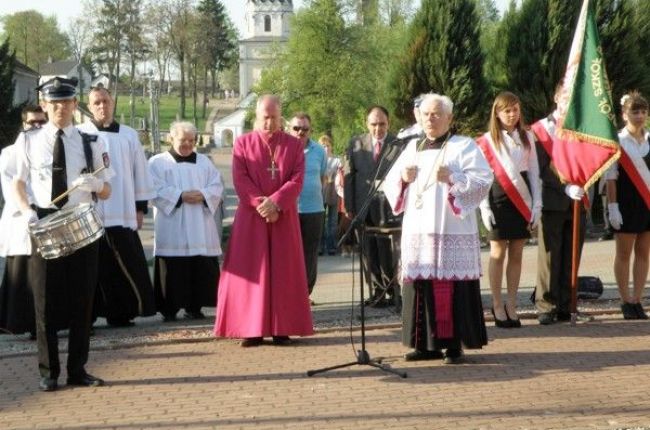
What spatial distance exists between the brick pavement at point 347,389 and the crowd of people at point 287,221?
0.35 m

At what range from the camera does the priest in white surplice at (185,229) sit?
40.1 ft

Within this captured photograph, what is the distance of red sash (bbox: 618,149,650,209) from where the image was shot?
1128 centimetres

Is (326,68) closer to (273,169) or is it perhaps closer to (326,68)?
(326,68)

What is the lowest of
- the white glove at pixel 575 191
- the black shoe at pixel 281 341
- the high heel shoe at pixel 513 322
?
the black shoe at pixel 281 341

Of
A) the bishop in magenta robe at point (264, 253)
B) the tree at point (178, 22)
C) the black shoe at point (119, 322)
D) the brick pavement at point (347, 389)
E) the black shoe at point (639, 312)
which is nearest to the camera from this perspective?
the brick pavement at point (347, 389)

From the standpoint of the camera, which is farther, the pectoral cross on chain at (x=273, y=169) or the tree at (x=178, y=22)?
the tree at (x=178, y=22)

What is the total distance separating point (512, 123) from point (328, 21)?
63.8 meters

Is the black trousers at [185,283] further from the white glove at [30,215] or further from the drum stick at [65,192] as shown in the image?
the white glove at [30,215]

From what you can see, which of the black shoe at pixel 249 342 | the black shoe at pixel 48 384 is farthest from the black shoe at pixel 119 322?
the black shoe at pixel 48 384

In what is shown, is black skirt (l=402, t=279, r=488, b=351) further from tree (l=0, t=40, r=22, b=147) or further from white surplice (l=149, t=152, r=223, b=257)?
tree (l=0, t=40, r=22, b=147)

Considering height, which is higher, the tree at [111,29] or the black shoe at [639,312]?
the tree at [111,29]

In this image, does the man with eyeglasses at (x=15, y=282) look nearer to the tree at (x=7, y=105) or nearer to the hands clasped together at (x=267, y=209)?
the hands clasped together at (x=267, y=209)

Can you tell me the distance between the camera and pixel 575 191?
1095cm

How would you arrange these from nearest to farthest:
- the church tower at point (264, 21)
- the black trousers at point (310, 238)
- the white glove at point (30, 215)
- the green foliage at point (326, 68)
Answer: the white glove at point (30, 215)
the black trousers at point (310, 238)
the green foliage at point (326, 68)
the church tower at point (264, 21)
